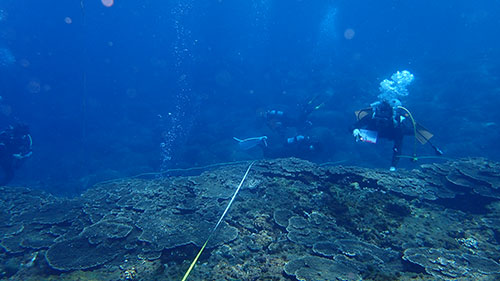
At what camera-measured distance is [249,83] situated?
3378 cm

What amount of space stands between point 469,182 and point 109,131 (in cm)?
3269

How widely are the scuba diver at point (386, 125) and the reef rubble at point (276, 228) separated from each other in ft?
3.42

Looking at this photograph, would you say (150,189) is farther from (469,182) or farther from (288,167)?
(469,182)

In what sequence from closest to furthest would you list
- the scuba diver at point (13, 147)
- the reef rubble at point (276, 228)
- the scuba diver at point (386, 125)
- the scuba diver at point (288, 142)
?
the reef rubble at point (276, 228) → the scuba diver at point (386, 125) → the scuba diver at point (13, 147) → the scuba diver at point (288, 142)

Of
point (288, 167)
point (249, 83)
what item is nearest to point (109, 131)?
point (249, 83)

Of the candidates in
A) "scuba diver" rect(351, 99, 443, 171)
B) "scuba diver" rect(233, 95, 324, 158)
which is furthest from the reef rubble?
"scuba diver" rect(233, 95, 324, 158)

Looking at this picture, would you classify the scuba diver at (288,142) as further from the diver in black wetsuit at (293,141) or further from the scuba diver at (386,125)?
the scuba diver at (386,125)

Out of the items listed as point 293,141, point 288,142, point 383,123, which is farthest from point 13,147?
point 383,123

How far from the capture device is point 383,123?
714cm

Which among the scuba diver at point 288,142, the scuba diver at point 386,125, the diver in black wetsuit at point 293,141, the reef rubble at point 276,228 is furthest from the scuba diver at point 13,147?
the scuba diver at point 386,125

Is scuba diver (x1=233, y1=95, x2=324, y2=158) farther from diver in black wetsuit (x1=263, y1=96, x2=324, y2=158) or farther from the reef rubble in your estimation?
the reef rubble

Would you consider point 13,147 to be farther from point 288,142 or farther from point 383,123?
point 383,123

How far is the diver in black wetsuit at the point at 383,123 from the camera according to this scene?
7.10 m

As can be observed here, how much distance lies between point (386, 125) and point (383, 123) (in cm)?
12
